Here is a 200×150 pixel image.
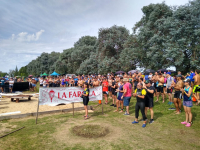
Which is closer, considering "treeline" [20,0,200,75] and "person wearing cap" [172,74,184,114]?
"person wearing cap" [172,74,184,114]

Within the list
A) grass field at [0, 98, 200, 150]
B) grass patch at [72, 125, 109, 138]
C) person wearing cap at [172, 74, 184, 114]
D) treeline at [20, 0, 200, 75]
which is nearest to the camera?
grass field at [0, 98, 200, 150]

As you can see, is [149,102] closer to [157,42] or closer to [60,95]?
[60,95]

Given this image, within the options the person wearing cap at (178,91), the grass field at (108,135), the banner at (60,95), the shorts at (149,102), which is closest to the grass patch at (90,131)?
the grass field at (108,135)

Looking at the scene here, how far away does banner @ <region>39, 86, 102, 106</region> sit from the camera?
7.45 metres

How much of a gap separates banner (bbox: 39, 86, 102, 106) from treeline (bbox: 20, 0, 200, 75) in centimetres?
1306

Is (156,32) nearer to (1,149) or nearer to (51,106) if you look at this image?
(51,106)

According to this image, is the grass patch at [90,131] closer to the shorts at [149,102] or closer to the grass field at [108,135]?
the grass field at [108,135]

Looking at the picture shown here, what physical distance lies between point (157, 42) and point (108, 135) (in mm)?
17170

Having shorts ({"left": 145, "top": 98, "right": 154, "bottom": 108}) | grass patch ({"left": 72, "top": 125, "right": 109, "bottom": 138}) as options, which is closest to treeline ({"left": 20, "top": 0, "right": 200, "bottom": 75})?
shorts ({"left": 145, "top": 98, "right": 154, "bottom": 108})

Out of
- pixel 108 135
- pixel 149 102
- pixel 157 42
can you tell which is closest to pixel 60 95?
pixel 108 135

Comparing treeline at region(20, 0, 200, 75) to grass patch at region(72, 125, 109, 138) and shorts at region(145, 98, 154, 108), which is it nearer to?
shorts at region(145, 98, 154, 108)

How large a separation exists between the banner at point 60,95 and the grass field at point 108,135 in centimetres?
94

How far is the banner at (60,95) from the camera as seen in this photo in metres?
7.45

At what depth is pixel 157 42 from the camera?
19.6 m
